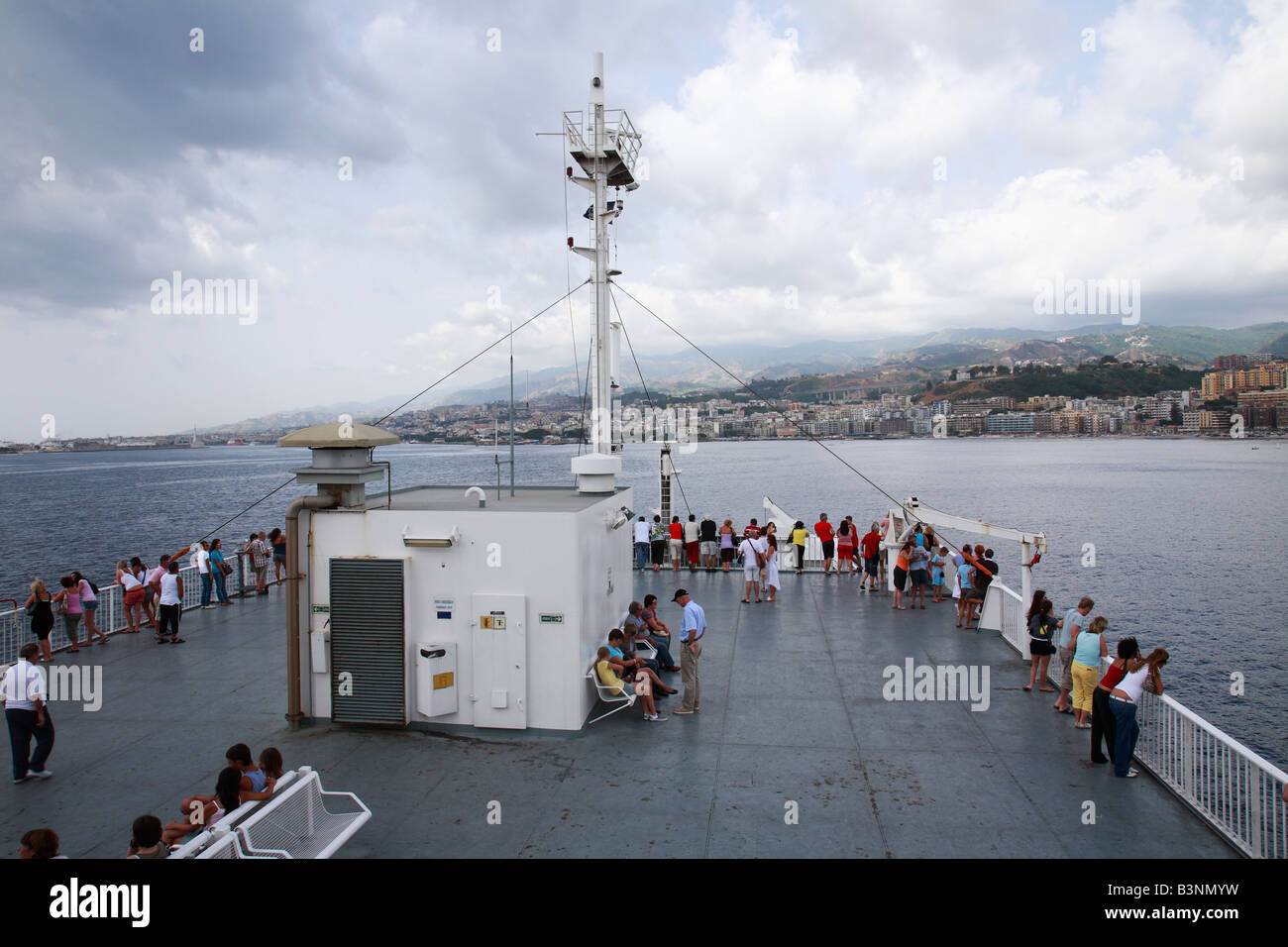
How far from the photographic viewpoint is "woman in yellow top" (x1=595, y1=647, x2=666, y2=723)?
938 cm

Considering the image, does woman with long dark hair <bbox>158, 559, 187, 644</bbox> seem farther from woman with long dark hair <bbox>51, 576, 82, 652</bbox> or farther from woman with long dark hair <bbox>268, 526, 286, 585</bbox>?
woman with long dark hair <bbox>268, 526, 286, 585</bbox>

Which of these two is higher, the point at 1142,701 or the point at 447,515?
the point at 447,515

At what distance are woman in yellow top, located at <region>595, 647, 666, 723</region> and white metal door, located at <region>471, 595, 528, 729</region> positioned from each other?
3.24 ft

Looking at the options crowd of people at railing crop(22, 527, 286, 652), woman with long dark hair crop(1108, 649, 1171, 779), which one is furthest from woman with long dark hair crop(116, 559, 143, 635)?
woman with long dark hair crop(1108, 649, 1171, 779)

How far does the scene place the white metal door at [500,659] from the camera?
29.1 feet

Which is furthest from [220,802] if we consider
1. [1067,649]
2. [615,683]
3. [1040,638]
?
[1040,638]

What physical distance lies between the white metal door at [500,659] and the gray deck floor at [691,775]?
27 cm

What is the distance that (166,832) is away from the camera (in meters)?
5.86

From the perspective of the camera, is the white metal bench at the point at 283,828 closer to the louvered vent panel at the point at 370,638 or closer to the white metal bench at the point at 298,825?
the white metal bench at the point at 298,825

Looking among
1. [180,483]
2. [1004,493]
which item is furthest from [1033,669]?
[180,483]

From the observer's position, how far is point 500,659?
8.94 m

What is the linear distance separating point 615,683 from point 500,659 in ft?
4.88
